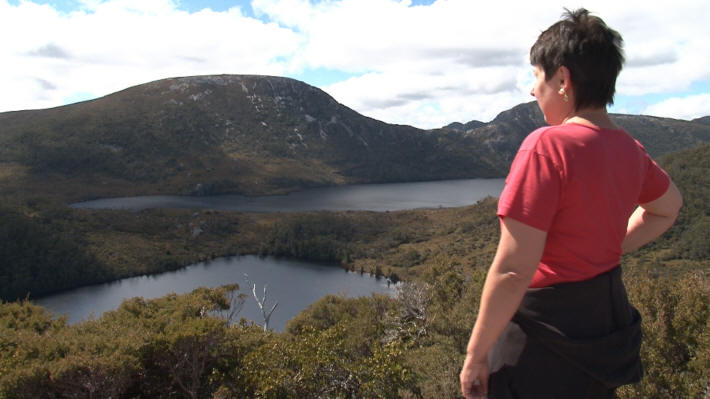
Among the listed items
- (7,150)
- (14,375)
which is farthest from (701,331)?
→ (7,150)

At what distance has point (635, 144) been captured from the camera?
7.18 ft

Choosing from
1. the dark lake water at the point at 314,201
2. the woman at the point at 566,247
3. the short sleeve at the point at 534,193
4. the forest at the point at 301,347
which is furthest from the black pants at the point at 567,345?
the dark lake water at the point at 314,201

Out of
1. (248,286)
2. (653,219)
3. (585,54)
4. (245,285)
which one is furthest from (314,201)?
(585,54)

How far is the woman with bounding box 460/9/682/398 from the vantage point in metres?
1.80

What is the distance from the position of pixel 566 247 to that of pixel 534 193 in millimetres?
336

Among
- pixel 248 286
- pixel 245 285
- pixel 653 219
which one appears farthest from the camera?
pixel 245 285

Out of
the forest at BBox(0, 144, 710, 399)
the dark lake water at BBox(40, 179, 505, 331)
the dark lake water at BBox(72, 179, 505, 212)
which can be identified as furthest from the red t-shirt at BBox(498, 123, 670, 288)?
the dark lake water at BBox(72, 179, 505, 212)

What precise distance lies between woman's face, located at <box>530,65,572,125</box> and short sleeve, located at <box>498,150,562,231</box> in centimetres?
46

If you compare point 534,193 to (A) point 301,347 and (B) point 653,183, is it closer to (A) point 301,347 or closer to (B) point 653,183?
(B) point 653,183

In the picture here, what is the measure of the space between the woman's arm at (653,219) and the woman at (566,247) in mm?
560

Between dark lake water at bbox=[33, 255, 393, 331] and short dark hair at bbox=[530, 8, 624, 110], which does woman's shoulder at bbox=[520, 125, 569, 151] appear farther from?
dark lake water at bbox=[33, 255, 393, 331]

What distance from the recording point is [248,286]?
73.8 m

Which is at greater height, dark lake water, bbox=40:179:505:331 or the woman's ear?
the woman's ear

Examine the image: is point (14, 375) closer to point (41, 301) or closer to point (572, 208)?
point (572, 208)
